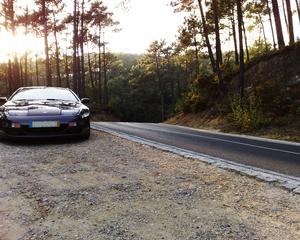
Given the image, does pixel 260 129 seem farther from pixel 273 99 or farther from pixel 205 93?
pixel 205 93

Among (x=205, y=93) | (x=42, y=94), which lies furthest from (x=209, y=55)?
(x=42, y=94)

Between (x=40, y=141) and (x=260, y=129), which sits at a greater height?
(x=40, y=141)

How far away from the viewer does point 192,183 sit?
12.1ft

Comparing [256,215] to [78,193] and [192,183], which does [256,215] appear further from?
[78,193]

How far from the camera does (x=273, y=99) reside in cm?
1255

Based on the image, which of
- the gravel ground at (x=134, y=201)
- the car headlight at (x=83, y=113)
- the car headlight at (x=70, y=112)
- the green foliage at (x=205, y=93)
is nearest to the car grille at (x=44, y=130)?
the car headlight at (x=70, y=112)

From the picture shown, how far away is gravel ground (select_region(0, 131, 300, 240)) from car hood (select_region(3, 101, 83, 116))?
1387 millimetres

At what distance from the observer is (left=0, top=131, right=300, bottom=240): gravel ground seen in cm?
229

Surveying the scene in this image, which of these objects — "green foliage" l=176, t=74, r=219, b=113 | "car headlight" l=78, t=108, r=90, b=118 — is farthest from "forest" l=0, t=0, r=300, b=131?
"car headlight" l=78, t=108, r=90, b=118

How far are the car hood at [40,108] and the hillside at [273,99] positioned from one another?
8614 mm

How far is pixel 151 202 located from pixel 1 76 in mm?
54314

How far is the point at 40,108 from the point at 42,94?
133 centimetres

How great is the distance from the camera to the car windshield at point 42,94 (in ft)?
22.9

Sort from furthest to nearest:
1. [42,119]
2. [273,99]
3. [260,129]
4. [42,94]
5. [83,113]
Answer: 1. [273,99]
2. [260,129]
3. [42,94]
4. [83,113]
5. [42,119]
